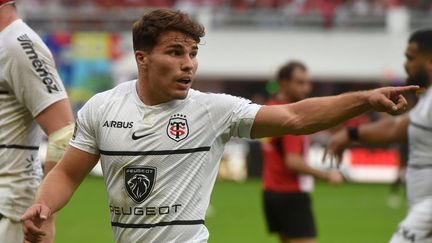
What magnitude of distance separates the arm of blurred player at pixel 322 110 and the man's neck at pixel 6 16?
1.80 m

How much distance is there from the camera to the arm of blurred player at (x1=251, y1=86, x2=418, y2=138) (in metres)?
4.81

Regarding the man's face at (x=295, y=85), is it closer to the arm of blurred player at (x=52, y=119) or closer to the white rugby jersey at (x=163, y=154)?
the arm of blurred player at (x=52, y=119)

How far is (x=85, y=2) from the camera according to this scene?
1455 inches

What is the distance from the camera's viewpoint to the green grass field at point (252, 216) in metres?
16.0

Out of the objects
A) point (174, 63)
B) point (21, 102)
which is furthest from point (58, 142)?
point (174, 63)

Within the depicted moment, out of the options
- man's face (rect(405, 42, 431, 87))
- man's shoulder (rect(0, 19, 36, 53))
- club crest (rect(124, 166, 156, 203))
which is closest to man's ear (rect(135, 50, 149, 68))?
club crest (rect(124, 166, 156, 203))

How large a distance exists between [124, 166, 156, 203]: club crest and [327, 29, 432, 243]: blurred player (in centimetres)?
253

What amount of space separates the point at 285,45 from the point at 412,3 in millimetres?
4888

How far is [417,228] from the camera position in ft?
25.3

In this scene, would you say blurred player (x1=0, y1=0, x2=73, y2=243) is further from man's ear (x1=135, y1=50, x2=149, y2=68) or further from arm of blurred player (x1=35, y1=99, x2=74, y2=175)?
man's ear (x1=135, y1=50, x2=149, y2=68)

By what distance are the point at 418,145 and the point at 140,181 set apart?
3.22m

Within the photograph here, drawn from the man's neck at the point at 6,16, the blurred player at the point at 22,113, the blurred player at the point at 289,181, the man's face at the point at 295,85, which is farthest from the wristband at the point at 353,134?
the man's neck at the point at 6,16

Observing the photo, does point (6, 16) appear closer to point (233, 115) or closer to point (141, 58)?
point (141, 58)

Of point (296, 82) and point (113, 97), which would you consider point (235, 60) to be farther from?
point (113, 97)
